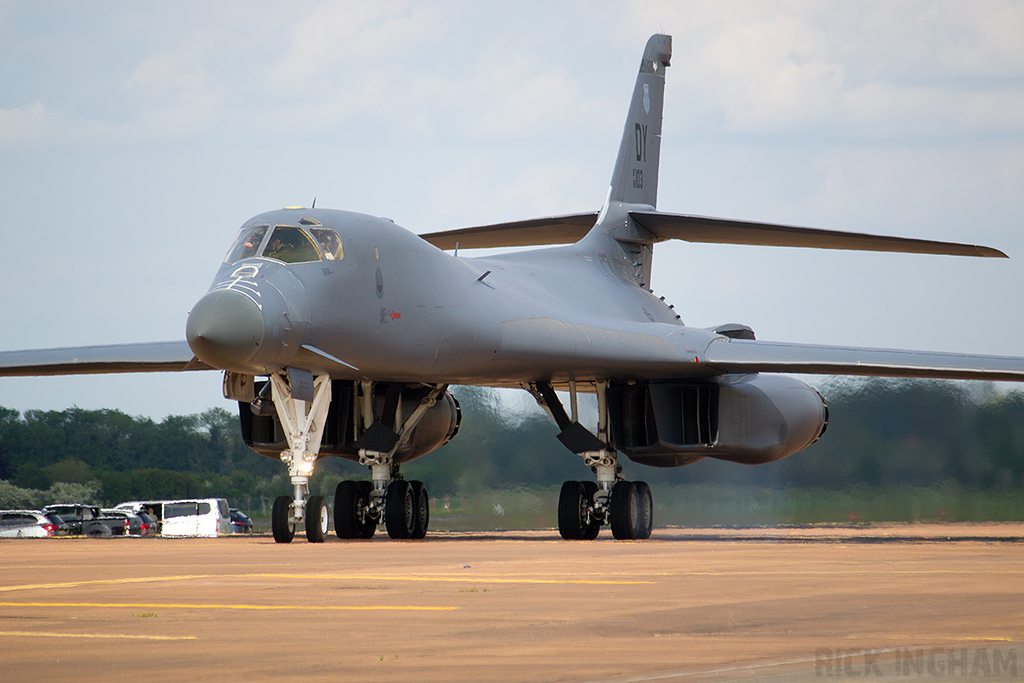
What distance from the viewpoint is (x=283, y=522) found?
44.7 feet

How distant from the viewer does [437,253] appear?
14578 millimetres

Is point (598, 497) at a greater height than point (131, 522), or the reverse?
point (598, 497)

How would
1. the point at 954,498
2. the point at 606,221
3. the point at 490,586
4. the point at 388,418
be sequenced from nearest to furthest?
the point at 490,586 < the point at 388,418 < the point at 954,498 < the point at 606,221

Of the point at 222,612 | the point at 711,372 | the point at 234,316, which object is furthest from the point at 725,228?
the point at 222,612

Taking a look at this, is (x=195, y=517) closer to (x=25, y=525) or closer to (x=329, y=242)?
(x=25, y=525)

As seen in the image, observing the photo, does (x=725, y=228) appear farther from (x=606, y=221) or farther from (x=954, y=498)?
(x=954, y=498)

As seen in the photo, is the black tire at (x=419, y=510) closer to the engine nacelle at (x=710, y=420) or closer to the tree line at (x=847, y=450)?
the engine nacelle at (x=710, y=420)

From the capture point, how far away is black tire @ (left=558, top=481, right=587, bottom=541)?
17000 mm

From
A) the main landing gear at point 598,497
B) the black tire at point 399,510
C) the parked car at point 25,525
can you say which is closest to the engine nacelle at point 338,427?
the black tire at point 399,510

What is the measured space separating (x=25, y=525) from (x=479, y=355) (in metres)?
17.1

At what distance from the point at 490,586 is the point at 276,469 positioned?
23.8 m

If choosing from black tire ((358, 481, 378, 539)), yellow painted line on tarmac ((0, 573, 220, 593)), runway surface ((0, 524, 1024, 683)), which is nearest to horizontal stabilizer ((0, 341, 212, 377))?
black tire ((358, 481, 378, 539))

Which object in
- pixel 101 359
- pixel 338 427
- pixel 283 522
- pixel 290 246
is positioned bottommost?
pixel 283 522

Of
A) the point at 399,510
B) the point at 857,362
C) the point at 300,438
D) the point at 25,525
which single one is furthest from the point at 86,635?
the point at 25,525
